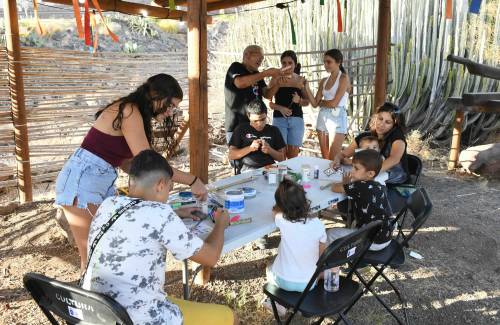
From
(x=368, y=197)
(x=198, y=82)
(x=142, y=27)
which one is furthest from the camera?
(x=142, y=27)

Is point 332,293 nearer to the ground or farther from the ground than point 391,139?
nearer to the ground

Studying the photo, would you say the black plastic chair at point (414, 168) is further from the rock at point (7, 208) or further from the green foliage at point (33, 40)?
the green foliage at point (33, 40)

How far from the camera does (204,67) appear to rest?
3.38 meters

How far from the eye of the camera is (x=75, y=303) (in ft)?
5.09

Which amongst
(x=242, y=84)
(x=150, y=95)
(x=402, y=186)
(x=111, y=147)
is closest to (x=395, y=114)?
(x=402, y=186)

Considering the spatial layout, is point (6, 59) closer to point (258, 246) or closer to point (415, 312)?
point (258, 246)

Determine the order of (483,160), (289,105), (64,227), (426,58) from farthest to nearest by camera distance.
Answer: (426,58) < (483,160) < (289,105) < (64,227)

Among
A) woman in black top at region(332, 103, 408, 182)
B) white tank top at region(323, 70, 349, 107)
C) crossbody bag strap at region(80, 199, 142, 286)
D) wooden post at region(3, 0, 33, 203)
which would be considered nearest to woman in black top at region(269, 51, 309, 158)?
white tank top at region(323, 70, 349, 107)

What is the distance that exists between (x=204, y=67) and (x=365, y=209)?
156 centimetres

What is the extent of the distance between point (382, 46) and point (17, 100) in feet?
13.9

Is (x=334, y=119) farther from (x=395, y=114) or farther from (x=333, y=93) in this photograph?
(x=395, y=114)

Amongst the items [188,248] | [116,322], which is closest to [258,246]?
[188,248]

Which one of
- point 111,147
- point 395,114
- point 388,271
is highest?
point 395,114

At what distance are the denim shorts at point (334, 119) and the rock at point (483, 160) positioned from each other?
257 centimetres
